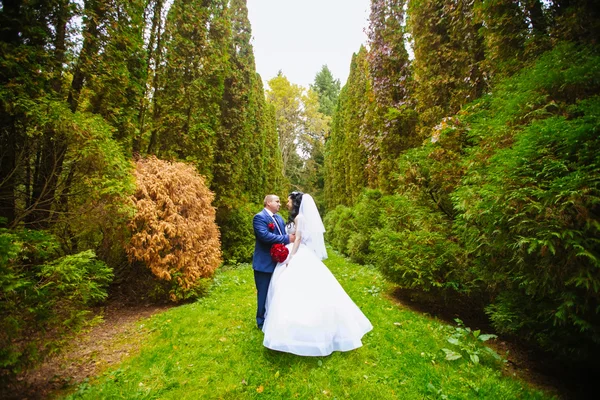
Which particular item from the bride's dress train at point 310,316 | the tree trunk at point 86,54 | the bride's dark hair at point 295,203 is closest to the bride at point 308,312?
the bride's dress train at point 310,316

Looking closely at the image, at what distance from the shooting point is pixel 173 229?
217 inches

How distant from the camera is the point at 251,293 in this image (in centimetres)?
643

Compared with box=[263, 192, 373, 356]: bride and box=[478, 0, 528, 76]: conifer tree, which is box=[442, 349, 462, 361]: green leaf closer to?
box=[263, 192, 373, 356]: bride

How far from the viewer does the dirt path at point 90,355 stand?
2805 millimetres

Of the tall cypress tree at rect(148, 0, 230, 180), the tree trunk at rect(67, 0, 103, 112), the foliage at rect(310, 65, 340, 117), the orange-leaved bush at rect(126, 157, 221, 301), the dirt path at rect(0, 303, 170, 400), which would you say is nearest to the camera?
the dirt path at rect(0, 303, 170, 400)

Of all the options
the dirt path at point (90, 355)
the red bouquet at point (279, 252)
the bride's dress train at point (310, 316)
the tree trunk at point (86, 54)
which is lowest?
the dirt path at point (90, 355)

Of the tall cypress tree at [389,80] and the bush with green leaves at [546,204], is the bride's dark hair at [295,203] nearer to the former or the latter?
the bush with green leaves at [546,204]

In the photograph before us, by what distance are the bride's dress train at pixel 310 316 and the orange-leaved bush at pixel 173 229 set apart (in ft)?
9.92

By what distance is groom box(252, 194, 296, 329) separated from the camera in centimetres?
405

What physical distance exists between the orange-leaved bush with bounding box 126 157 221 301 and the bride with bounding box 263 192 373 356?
2840 millimetres

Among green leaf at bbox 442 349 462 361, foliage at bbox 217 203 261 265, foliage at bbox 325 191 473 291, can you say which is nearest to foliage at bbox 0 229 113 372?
green leaf at bbox 442 349 462 361

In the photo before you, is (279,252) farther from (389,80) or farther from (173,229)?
(389,80)

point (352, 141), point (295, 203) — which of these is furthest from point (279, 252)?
point (352, 141)

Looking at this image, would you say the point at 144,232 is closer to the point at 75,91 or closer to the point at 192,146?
the point at 75,91
